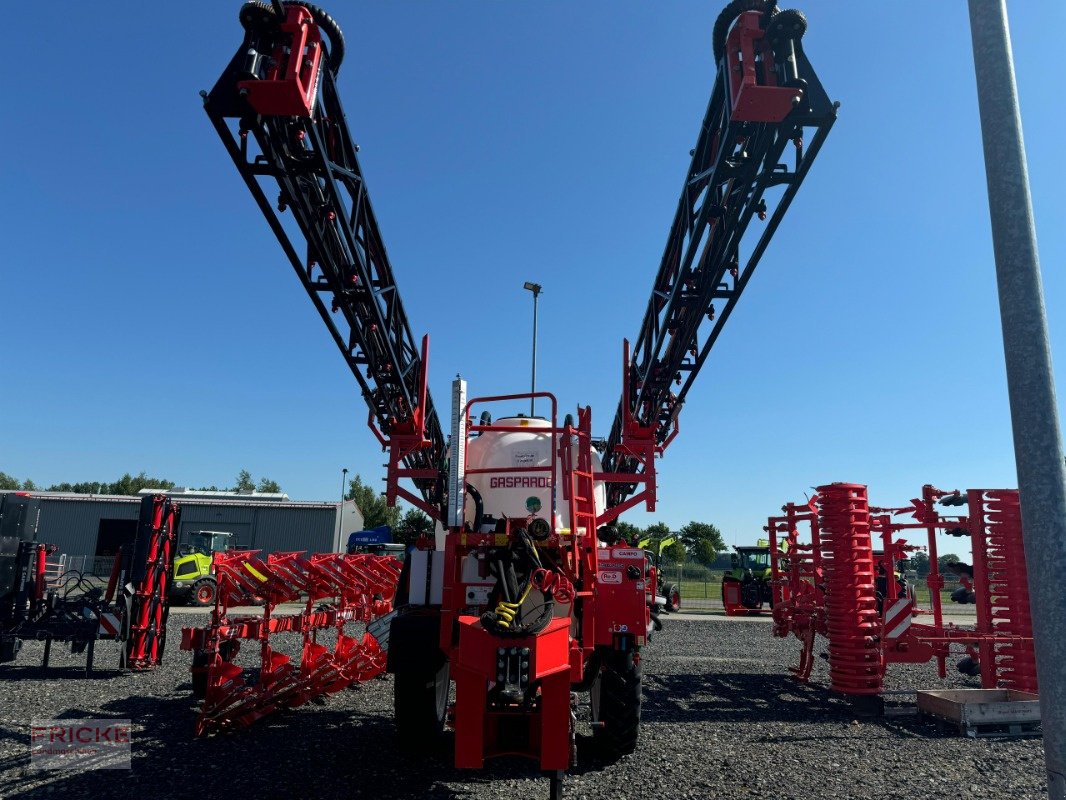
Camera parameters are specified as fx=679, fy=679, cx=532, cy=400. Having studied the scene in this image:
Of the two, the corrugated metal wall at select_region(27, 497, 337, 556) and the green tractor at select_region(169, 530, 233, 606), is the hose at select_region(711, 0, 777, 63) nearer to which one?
the green tractor at select_region(169, 530, 233, 606)

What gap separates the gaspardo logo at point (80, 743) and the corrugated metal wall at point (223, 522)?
27429 mm

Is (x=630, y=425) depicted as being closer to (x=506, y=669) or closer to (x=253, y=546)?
(x=506, y=669)

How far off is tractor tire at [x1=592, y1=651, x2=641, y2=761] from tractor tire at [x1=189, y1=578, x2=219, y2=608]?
1919cm

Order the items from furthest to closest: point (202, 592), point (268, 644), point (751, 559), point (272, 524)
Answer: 1. point (272, 524)
2. point (751, 559)
3. point (202, 592)
4. point (268, 644)

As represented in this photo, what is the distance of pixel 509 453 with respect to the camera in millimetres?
7633

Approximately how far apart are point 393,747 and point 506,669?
2.98 m

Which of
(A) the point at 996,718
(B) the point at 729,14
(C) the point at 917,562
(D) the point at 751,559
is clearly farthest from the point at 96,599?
(C) the point at 917,562

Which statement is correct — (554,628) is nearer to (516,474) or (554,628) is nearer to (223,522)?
(516,474)

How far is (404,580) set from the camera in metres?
7.83

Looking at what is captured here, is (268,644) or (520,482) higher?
(520,482)

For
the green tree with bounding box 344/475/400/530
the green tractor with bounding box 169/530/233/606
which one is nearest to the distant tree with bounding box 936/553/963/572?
the green tractor with bounding box 169/530/233/606

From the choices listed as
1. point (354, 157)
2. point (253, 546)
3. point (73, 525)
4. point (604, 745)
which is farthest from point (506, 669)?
point (73, 525)

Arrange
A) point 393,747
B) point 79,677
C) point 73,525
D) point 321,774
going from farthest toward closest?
1. point 73,525
2. point 79,677
3. point 393,747
4. point 321,774

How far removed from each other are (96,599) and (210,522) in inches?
1017
